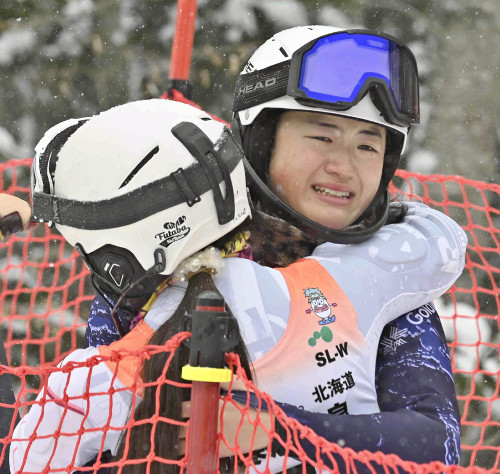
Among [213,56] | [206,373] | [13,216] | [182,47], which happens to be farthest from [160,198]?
[213,56]

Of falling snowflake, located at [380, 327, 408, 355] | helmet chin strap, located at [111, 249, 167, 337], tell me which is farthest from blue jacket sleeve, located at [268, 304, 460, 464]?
helmet chin strap, located at [111, 249, 167, 337]

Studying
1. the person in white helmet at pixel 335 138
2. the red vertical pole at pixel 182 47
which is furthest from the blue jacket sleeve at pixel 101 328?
the red vertical pole at pixel 182 47

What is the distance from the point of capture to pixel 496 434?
20.4ft

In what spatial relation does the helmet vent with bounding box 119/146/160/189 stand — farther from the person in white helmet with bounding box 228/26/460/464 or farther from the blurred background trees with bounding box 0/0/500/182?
the blurred background trees with bounding box 0/0/500/182

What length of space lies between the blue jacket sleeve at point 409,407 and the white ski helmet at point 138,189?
429 mm

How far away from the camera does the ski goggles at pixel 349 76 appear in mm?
2521

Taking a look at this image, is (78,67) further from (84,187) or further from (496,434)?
(84,187)

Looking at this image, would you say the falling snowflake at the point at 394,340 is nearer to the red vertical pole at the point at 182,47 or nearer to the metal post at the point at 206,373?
the metal post at the point at 206,373

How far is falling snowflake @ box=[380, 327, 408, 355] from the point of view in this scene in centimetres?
239

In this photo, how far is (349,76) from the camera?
2.54m

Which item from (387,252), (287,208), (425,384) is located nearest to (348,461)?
(425,384)

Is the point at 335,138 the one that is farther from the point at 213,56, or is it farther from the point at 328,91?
the point at 213,56

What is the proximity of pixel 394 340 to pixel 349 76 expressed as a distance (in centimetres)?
73

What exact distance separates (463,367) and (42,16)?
3.90 m
